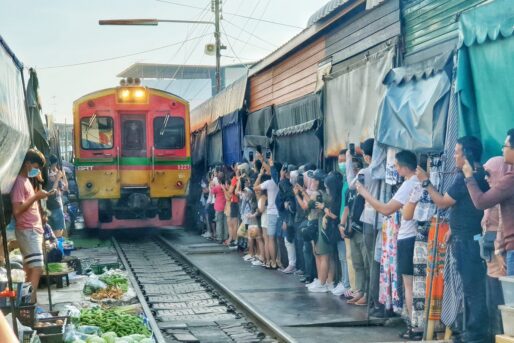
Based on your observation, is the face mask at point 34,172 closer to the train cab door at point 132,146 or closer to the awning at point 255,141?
the awning at point 255,141

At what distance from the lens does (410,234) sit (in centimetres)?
746

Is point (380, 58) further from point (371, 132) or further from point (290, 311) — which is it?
point (290, 311)

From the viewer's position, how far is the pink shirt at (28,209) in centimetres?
823

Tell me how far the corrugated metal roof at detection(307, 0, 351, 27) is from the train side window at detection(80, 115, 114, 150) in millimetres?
6797

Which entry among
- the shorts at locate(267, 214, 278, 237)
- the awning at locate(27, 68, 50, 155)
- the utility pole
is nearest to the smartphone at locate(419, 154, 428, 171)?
the awning at locate(27, 68, 50, 155)

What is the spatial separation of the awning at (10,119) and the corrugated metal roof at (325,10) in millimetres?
5979

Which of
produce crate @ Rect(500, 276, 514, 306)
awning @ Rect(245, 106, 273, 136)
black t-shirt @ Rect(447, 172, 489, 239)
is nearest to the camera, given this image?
produce crate @ Rect(500, 276, 514, 306)

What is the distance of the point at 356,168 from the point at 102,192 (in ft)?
32.4

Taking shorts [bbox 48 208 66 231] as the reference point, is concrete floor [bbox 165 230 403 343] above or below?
below

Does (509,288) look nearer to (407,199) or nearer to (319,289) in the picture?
(407,199)

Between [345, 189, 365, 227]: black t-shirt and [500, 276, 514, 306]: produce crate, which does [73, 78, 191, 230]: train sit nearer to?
[345, 189, 365, 227]: black t-shirt

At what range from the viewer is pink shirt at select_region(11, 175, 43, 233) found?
27.0 ft

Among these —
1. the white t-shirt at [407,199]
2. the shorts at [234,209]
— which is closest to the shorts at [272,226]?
the shorts at [234,209]

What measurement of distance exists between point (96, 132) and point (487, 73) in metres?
12.9
